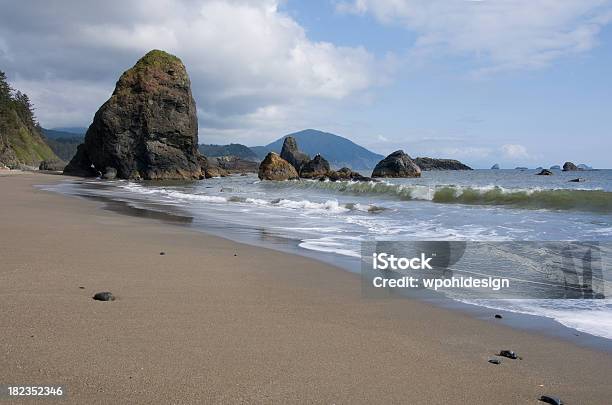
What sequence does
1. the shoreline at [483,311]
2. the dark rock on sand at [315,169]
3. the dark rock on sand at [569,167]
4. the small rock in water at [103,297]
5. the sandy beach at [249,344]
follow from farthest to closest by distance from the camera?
the dark rock on sand at [569,167] → the dark rock on sand at [315,169] → the small rock in water at [103,297] → the shoreline at [483,311] → the sandy beach at [249,344]

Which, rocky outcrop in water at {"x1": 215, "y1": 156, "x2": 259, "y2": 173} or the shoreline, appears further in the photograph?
rocky outcrop in water at {"x1": 215, "y1": 156, "x2": 259, "y2": 173}

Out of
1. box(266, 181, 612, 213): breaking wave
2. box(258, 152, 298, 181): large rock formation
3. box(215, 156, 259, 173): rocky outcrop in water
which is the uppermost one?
box(215, 156, 259, 173): rocky outcrop in water

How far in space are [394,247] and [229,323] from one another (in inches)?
211

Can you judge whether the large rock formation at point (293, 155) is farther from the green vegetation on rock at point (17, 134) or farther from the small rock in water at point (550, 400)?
the small rock in water at point (550, 400)

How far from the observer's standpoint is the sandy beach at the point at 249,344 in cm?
261

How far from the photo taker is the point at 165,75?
6022 centimetres

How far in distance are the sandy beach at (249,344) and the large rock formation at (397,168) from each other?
210 feet

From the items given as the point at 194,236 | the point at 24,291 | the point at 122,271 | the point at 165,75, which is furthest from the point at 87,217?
the point at 165,75

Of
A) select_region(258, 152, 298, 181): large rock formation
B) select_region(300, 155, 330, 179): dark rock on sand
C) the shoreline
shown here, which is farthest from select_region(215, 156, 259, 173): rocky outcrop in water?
the shoreline

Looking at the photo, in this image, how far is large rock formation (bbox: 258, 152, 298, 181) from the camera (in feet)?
190

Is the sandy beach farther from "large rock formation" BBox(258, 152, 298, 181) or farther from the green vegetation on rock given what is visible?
the green vegetation on rock

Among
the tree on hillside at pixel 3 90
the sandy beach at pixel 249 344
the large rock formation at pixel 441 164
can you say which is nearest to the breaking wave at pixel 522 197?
the sandy beach at pixel 249 344

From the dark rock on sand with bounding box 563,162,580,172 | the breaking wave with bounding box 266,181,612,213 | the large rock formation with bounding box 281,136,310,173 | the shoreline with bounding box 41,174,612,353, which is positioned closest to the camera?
the shoreline with bounding box 41,174,612,353

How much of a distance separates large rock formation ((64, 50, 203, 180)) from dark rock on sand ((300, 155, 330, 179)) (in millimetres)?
14934
